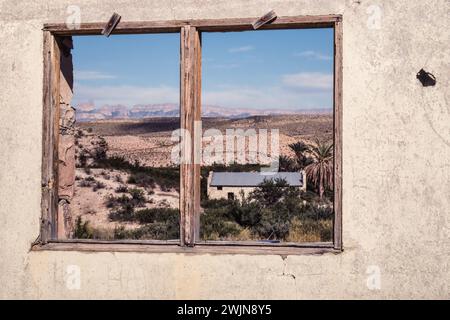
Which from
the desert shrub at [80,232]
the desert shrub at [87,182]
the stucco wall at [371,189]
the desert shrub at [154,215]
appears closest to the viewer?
the stucco wall at [371,189]

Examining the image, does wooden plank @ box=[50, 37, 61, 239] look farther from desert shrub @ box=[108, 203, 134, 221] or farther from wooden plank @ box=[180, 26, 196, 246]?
desert shrub @ box=[108, 203, 134, 221]

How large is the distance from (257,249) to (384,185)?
117cm

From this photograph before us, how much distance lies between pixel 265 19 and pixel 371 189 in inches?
65.6

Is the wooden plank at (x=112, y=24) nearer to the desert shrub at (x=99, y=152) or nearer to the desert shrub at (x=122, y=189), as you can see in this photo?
the desert shrub at (x=122, y=189)

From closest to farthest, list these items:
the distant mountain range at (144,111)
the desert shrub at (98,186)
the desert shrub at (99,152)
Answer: the desert shrub at (98,186)
the desert shrub at (99,152)
the distant mountain range at (144,111)

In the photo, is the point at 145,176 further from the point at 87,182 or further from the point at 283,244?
the point at 283,244

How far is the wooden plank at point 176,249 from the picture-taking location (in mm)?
4988

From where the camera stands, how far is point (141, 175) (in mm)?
32938

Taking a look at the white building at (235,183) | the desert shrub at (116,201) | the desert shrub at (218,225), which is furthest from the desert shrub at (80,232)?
the white building at (235,183)

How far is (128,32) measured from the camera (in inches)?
210

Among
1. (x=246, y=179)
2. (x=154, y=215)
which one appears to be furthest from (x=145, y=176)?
(x=154, y=215)

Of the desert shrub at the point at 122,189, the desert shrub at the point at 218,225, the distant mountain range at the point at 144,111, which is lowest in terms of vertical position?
the desert shrub at the point at 218,225

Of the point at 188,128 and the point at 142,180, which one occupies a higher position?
the point at 188,128

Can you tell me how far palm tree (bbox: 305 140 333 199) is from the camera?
100 ft
